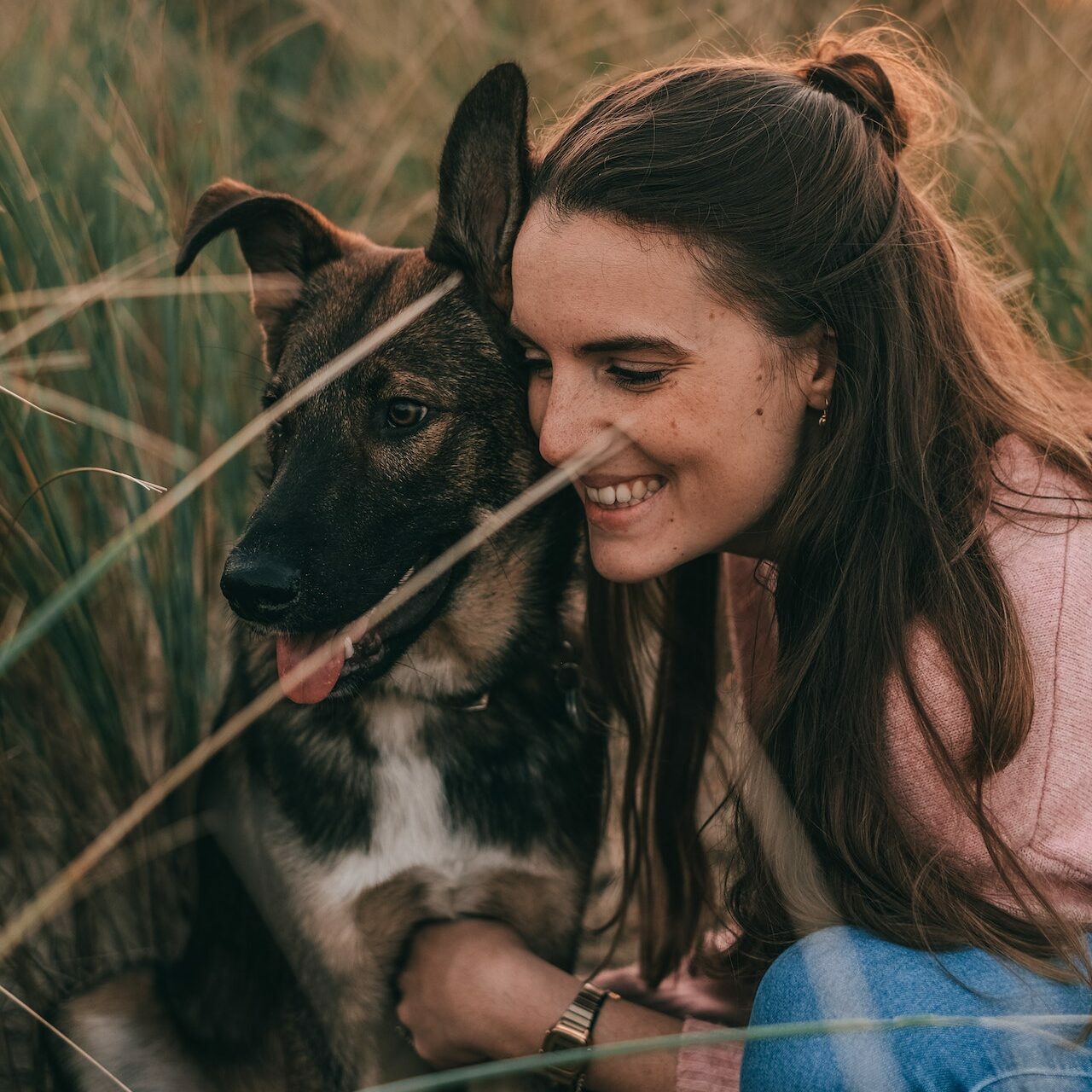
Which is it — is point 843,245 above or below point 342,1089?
above

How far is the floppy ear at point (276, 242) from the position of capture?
94.7 inches

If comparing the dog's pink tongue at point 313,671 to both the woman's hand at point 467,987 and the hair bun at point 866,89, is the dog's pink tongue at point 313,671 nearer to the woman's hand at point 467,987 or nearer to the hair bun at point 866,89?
the woman's hand at point 467,987

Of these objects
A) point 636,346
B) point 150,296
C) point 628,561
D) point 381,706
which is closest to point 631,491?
point 628,561

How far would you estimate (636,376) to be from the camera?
2.01 m

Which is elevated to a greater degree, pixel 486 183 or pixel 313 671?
pixel 486 183

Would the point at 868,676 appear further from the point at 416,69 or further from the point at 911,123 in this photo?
the point at 416,69

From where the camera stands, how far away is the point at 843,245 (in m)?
2.00

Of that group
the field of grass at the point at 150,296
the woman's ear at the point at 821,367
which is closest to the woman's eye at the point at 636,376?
the woman's ear at the point at 821,367

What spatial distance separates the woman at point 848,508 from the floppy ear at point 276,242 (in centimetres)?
62

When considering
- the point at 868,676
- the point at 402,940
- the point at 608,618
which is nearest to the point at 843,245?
the point at 868,676

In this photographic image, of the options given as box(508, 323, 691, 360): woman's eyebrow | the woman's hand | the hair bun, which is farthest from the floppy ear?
the woman's hand

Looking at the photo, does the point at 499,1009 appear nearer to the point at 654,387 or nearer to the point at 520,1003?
the point at 520,1003

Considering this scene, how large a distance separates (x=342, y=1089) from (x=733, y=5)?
3.77m

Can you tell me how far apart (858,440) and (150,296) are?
6.74ft
